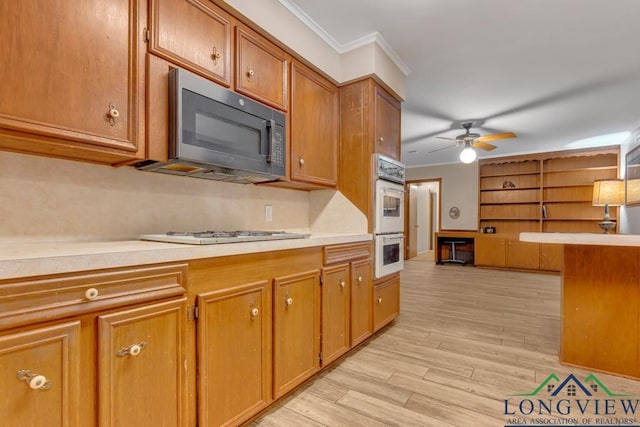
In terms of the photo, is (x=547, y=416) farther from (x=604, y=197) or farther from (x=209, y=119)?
(x=209, y=119)

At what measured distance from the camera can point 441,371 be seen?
210cm

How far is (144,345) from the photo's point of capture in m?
1.09

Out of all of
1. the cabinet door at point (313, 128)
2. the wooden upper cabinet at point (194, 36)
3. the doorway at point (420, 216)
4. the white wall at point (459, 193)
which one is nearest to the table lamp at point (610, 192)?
the cabinet door at point (313, 128)

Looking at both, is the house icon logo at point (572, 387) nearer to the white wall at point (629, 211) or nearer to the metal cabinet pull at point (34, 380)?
the metal cabinet pull at point (34, 380)

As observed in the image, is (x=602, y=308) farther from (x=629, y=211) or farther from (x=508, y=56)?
(x=629, y=211)

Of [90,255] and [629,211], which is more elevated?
[629,211]

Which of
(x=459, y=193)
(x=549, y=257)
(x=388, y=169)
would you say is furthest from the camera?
(x=459, y=193)

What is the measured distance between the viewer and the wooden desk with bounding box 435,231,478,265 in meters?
6.86

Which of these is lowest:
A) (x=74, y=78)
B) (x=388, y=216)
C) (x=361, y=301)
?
(x=361, y=301)

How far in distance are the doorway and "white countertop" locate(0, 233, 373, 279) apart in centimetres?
675

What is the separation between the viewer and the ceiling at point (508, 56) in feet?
6.98

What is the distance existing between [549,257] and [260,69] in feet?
21.0

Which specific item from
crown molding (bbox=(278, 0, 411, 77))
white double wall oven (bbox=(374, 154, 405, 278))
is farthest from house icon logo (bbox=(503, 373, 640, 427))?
crown molding (bbox=(278, 0, 411, 77))

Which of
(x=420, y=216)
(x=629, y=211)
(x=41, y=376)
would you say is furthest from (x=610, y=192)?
(x=420, y=216)
